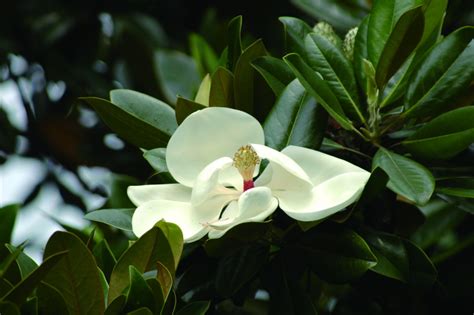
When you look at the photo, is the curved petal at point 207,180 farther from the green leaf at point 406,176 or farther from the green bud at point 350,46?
the green bud at point 350,46

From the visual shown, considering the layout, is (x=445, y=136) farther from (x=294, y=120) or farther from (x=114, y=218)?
(x=114, y=218)

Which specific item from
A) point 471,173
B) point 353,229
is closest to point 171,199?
point 353,229

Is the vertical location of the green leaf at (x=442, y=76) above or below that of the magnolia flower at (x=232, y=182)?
above

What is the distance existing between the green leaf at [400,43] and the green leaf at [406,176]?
12cm

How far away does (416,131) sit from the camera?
3.78 feet

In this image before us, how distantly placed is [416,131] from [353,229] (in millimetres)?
153

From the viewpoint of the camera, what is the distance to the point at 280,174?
3.56ft

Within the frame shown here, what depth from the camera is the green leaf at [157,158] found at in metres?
1.16

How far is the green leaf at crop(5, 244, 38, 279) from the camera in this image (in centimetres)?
105

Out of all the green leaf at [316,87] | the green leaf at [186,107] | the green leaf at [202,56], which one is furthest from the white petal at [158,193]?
the green leaf at [202,56]

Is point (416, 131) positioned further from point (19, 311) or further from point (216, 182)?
point (19, 311)

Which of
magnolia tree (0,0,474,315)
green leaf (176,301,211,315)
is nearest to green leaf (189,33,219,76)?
magnolia tree (0,0,474,315)

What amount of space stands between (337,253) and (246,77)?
277 millimetres

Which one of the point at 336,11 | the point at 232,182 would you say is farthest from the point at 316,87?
the point at 336,11
